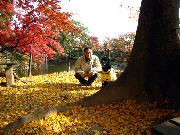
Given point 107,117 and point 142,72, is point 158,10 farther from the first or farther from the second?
point 107,117

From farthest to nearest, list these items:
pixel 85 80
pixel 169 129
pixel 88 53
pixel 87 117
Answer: pixel 85 80, pixel 88 53, pixel 87 117, pixel 169 129

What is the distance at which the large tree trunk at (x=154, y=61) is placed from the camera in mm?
7965

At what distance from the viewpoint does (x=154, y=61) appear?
8.16 meters

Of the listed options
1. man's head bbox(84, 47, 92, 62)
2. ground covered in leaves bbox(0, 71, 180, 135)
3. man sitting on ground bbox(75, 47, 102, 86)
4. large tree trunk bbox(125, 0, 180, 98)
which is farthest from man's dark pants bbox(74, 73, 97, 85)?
large tree trunk bbox(125, 0, 180, 98)

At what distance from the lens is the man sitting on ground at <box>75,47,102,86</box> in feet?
38.9

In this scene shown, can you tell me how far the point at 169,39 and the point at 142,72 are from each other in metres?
0.98

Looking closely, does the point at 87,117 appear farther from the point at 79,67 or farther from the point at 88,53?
the point at 79,67

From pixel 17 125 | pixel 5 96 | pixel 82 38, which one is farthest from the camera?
pixel 82 38

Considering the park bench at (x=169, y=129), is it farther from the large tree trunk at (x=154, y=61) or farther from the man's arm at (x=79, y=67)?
→ the man's arm at (x=79, y=67)

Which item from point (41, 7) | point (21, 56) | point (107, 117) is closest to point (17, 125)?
point (107, 117)

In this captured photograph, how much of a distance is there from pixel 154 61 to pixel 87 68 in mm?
4292

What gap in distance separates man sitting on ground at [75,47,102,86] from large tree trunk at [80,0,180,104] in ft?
11.3

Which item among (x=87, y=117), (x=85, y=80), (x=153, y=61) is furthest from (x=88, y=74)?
(x=87, y=117)

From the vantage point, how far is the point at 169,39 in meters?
8.13
